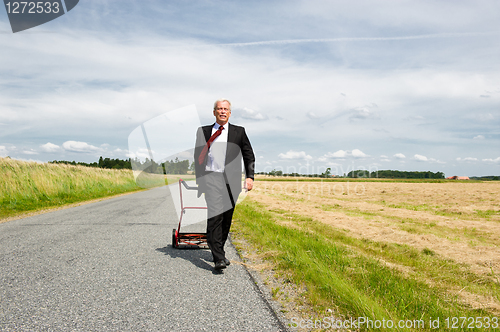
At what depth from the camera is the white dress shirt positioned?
499 centimetres

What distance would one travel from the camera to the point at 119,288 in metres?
3.95

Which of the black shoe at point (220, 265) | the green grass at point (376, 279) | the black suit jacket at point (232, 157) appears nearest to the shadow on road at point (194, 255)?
the black shoe at point (220, 265)

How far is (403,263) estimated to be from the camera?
6.23 metres

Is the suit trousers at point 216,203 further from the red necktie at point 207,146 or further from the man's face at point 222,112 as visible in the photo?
the man's face at point 222,112

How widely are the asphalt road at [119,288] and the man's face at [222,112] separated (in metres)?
2.33

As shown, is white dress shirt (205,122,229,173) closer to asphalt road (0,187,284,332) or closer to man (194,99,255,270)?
man (194,99,255,270)

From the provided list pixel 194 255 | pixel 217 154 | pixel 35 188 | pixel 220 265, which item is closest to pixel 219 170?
pixel 217 154

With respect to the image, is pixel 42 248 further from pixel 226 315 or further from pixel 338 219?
pixel 338 219

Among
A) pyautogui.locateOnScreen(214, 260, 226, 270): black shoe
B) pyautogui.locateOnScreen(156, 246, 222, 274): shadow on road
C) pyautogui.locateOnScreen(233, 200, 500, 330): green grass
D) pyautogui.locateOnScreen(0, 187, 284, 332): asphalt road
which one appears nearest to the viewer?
pyautogui.locateOnScreen(0, 187, 284, 332): asphalt road

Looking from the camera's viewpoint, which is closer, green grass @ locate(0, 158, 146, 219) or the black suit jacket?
the black suit jacket

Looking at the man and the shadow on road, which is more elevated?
the man

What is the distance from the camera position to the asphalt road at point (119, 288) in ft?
10.1

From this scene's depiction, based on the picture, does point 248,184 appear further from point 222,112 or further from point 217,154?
point 222,112

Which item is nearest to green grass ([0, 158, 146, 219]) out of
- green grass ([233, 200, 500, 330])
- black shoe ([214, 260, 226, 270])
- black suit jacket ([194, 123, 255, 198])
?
black suit jacket ([194, 123, 255, 198])
